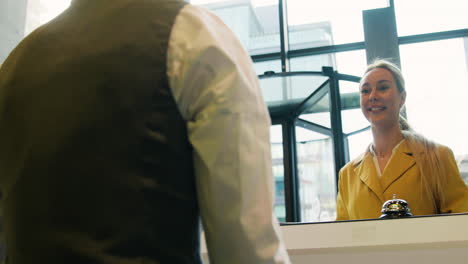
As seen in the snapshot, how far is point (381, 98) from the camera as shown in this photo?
205 centimetres

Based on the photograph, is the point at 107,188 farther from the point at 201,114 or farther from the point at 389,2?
the point at 389,2

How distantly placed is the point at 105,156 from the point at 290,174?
2.87m

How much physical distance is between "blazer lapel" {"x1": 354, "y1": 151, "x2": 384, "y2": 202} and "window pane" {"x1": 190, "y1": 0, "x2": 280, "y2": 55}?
311 centimetres

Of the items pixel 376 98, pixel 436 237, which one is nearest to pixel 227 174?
pixel 436 237

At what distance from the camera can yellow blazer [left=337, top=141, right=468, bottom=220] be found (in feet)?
5.77

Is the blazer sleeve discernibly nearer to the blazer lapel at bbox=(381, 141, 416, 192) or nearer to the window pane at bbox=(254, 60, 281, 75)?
the blazer lapel at bbox=(381, 141, 416, 192)

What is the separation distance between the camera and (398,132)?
207 cm

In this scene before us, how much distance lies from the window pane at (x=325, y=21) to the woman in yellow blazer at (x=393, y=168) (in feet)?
9.05

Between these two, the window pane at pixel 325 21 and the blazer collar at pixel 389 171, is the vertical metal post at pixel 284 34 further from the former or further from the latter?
the blazer collar at pixel 389 171

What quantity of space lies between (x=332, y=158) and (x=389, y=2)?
2260 mm

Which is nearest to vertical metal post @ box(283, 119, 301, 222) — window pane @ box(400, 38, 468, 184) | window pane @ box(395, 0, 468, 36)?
window pane @ box(400, 38, 468, 184)

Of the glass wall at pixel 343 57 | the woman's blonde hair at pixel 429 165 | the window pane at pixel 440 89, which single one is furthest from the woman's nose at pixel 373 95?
the window pane at pixel 440 89

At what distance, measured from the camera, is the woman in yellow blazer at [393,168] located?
177cm

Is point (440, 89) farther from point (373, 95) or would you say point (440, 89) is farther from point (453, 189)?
point (453, 189)
